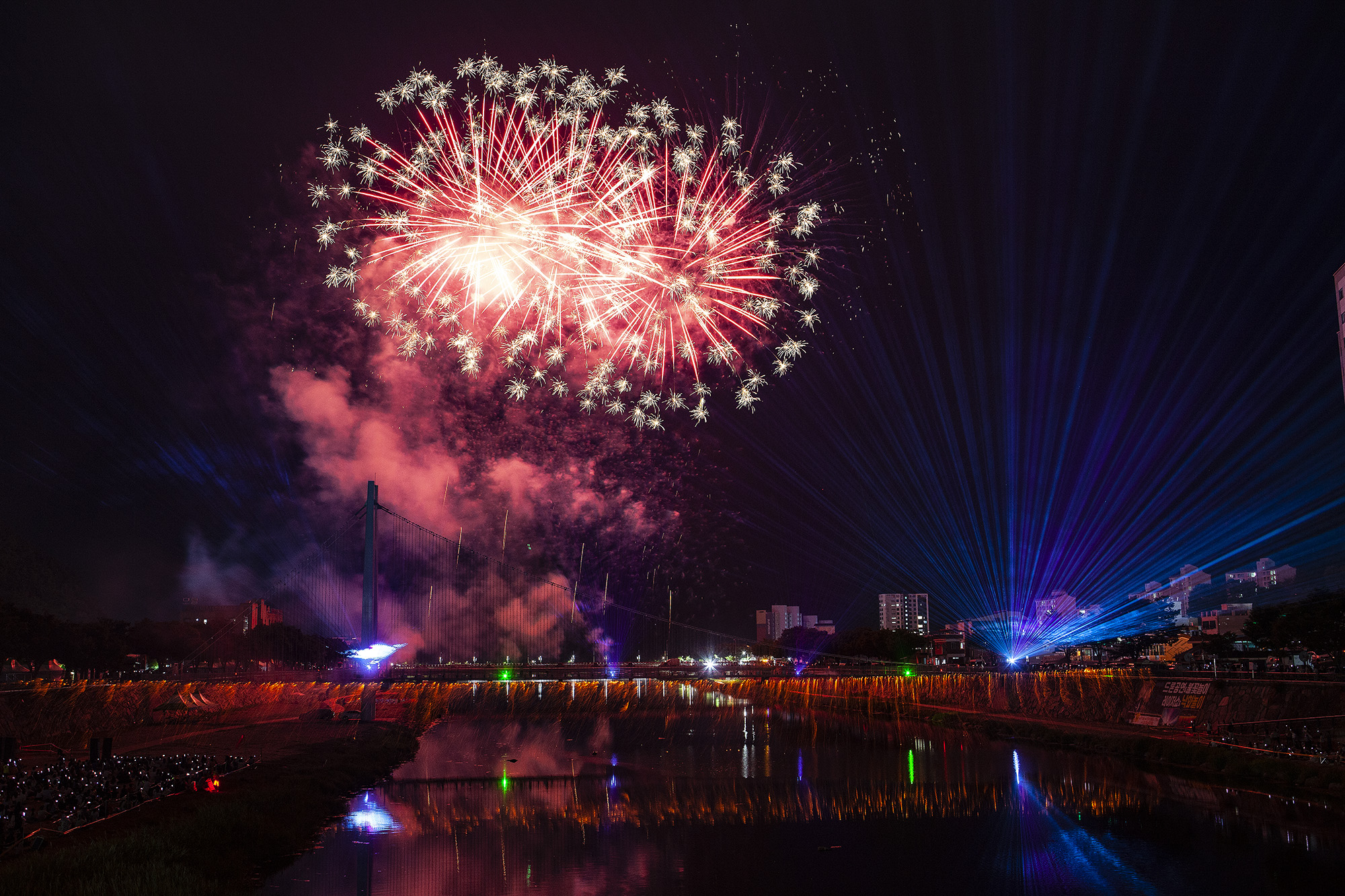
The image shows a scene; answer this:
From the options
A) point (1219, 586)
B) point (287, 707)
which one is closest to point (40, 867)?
point (287, 707)

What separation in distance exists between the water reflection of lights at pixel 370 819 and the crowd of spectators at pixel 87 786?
386 cm

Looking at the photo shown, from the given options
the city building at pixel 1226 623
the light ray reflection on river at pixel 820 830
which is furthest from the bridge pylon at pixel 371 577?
the city building at pixel 1226 623

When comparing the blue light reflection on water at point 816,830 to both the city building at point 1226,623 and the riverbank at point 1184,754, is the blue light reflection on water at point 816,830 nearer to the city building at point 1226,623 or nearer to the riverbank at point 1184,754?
the riverbank at point 1184,754

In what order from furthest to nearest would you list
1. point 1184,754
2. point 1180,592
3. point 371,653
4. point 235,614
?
point 1180,592 → point 235,614 → point 371,653 → point 1184,754

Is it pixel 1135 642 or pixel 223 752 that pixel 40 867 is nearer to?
pixel 223 752

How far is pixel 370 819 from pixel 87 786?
25.1 ft

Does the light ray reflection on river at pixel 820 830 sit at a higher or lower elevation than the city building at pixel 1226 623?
lower

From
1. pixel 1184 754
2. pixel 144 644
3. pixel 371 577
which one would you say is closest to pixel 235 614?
pixel 144 644

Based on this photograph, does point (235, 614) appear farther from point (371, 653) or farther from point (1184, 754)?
point (1184, 754)

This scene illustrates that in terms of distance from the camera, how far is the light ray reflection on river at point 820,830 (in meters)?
19.2

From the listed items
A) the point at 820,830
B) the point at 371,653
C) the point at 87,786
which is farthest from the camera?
the point at 371,653

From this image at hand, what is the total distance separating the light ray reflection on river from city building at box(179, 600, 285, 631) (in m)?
80.1

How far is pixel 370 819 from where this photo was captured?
87.0 feet

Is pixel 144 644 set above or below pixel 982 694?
above
